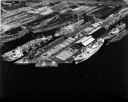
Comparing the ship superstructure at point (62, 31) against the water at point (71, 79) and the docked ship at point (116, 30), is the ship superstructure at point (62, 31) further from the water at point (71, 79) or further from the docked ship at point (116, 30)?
the water at point (71, 79)

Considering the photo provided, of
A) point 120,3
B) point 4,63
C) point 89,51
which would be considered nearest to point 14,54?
point 4,63

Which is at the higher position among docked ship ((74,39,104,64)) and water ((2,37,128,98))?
docked ship ((74,39,104,64))

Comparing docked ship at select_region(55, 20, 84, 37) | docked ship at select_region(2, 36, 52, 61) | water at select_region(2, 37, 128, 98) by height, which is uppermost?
docked ship at select_region(55, 20, 84, 37)

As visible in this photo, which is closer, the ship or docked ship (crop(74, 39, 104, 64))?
docked ship (crop(74, 39, 104, 64))

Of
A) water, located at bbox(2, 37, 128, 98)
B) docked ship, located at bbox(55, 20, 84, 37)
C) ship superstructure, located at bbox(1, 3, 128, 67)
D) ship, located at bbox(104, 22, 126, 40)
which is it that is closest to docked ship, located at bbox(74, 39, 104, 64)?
→ ship superstructure, located at bbox(1, 3, 128, 67)

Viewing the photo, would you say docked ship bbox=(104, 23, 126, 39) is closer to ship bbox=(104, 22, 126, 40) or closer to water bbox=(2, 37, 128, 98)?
ship bbox=(104, 22, 126, 40)

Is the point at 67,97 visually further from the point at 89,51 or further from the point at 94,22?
the point at 94,22

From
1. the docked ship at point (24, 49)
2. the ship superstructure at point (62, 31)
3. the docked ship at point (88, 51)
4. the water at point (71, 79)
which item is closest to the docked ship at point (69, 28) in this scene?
the ship superstructure at point (62, 31)
